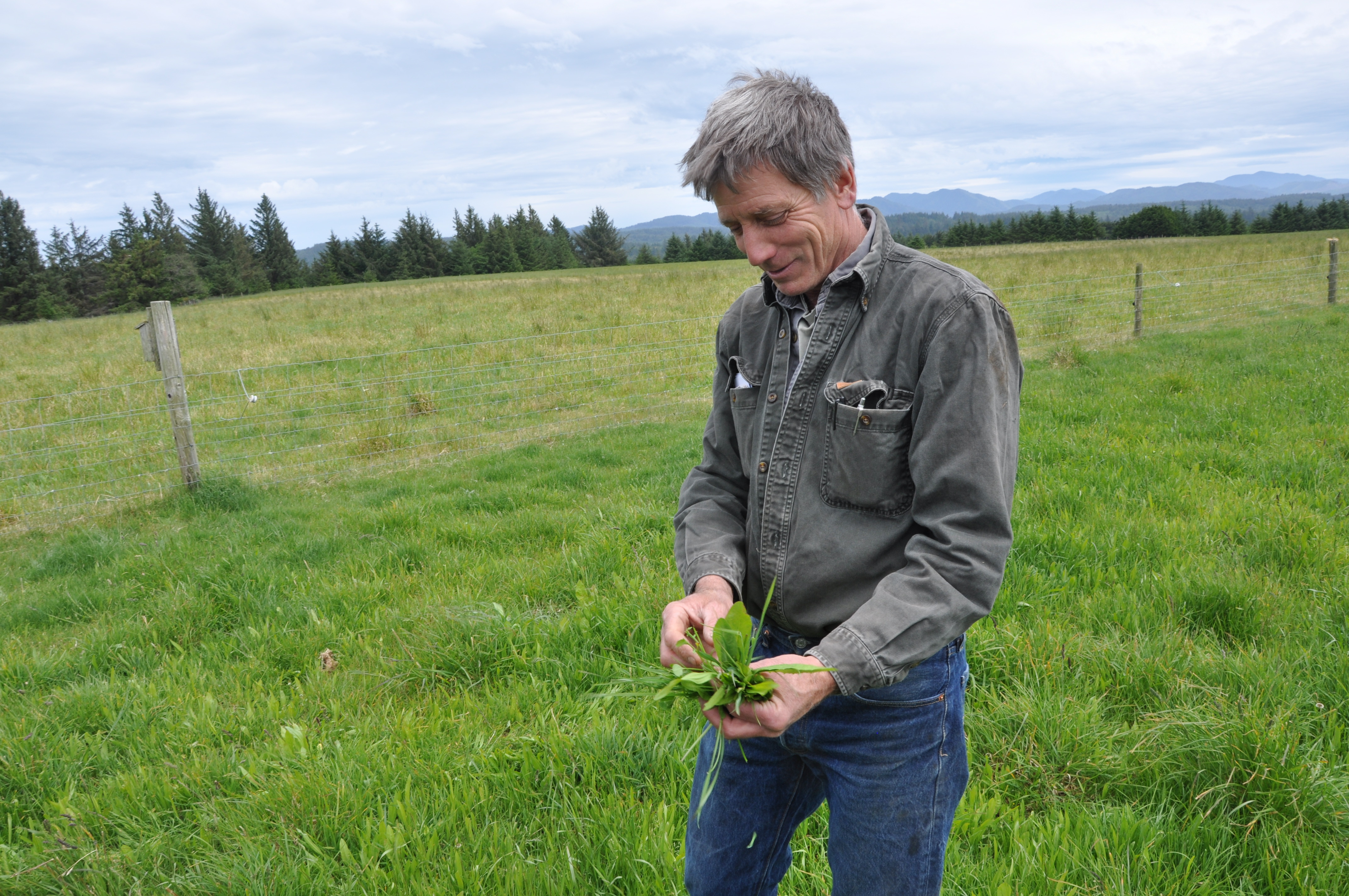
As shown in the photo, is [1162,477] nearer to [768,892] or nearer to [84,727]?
[768,892]

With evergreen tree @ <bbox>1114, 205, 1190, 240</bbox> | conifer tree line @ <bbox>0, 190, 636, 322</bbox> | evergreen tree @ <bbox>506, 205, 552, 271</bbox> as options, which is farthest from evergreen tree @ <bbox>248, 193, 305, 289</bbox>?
evergreen tree @ <bbox>1114, 205, 1190, 240</bbox>

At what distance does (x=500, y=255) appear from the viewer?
225 ft

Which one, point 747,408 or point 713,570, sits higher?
point 747,408

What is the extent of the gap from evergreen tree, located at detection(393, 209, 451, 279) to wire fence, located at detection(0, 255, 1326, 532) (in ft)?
184

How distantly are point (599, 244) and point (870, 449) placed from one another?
269ft

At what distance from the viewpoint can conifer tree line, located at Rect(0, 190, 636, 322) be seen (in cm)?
5488

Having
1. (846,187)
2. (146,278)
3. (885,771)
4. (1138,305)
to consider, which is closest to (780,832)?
(885,771)

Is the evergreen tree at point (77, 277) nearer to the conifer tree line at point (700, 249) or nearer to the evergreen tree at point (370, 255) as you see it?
the evergreen tree at point (370, 255)

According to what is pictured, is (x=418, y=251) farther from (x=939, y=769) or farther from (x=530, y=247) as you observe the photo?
(x=939, y=769)

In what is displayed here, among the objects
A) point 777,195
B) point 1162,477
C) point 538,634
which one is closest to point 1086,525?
point 1162,477

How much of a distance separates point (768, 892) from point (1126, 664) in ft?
6.77

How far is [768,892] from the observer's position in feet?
6.62

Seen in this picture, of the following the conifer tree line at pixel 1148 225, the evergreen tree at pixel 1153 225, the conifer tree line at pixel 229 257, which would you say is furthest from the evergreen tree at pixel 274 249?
the evergreen tree at pixel 1153 225

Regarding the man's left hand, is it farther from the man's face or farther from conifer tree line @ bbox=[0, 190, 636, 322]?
conifer tree line @ bbox=[0, 190, 636, 322]
